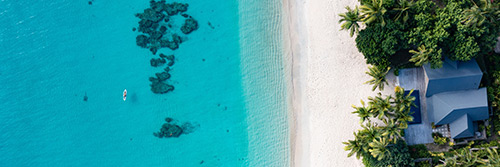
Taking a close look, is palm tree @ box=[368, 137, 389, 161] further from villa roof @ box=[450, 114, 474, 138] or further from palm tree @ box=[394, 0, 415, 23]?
palm tree @ box=[394, 0, 415, 23]

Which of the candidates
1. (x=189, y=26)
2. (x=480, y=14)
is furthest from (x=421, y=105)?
(x=189, y=26)

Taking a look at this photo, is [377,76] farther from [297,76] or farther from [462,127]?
[462,127]

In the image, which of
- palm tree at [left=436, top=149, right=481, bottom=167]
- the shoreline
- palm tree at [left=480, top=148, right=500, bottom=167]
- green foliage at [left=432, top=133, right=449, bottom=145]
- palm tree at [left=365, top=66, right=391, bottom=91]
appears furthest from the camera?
the shoreline

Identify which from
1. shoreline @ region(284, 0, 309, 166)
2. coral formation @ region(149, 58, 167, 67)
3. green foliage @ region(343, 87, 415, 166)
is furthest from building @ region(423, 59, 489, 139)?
coral formation @ region(149, 58, 167, 67)

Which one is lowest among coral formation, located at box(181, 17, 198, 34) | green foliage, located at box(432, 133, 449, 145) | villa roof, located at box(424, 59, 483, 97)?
green foliage, located at box(432, 133, 449, 145)

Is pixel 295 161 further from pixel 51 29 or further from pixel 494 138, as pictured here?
pixel 51 29

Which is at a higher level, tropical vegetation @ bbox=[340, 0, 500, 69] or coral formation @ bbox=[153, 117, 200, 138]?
tropical vegetation @ bbox=[340, 0, 500, 69]

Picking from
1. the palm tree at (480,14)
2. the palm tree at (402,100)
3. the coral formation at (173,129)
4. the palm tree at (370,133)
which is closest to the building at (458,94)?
the palm tree at (402,100)
